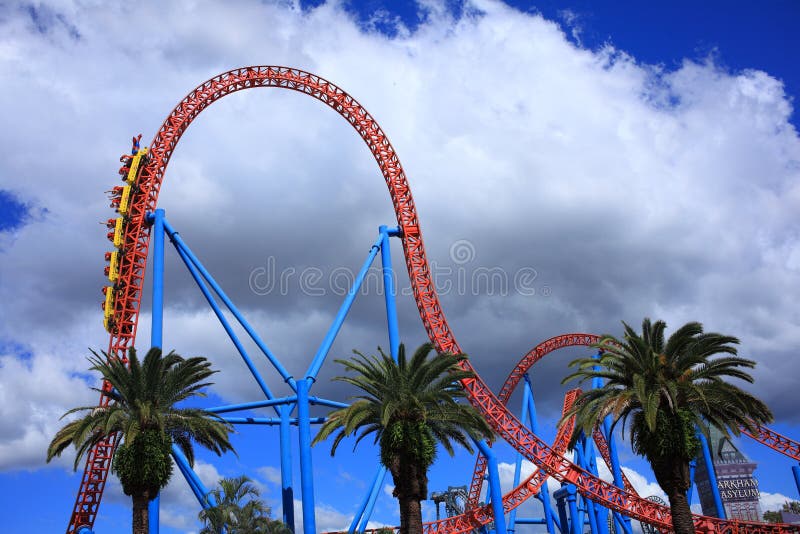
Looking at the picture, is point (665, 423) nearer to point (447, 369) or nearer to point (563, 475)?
point (447, 369)

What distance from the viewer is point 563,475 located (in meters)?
31.0

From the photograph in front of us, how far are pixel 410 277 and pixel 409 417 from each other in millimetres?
13871

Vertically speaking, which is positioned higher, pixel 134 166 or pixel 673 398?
pixel 134 166

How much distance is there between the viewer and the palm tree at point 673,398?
59.9 ft

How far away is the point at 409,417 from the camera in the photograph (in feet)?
64.5

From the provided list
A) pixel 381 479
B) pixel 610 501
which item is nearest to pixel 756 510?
pixel 610 501

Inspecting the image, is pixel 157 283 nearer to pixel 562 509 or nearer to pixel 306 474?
pixel 306 474

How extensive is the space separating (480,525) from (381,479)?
21.7ft

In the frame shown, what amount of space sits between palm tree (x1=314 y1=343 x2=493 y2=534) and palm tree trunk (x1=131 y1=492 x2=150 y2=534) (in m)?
4.86

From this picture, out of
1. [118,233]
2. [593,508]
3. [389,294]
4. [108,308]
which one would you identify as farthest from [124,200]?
[593,508]

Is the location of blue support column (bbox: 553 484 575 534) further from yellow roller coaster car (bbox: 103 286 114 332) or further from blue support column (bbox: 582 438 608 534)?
yellow roller coaster car (bbox: 103 286 114 332)

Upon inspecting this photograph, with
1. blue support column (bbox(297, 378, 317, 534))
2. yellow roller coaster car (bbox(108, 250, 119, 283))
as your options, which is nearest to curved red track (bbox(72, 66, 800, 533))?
yellow roller coaster car (bbox(108, 250, 119, 283))

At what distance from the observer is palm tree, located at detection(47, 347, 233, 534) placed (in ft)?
59.9

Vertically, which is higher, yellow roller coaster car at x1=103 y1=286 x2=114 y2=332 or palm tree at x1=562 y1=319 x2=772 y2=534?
yellow roller coaster car at x1=103 y1=286 x2=114 y2=332
